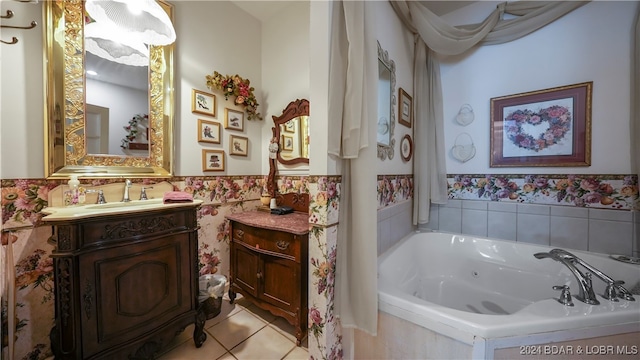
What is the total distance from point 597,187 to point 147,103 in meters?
3.28

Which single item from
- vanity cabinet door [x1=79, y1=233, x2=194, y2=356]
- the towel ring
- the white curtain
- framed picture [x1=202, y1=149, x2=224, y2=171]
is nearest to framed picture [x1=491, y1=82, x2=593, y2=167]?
the towel ring

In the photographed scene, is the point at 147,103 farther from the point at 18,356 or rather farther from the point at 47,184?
the point at 18,356

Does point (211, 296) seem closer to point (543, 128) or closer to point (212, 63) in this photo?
point (212, 63)

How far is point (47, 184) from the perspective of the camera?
Answer: 1215 mm

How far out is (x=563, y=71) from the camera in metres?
1.60

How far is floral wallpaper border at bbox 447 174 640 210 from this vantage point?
4.81 ft

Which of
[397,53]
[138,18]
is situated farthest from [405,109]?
[138,18]

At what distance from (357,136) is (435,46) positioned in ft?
4.42

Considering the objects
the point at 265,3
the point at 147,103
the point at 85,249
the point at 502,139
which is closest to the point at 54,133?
the point at 147,103

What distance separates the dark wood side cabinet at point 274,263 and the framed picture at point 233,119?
89 centimetres

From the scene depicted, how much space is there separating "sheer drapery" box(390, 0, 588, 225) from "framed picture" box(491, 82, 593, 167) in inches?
18.1

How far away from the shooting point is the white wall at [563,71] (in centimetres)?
145

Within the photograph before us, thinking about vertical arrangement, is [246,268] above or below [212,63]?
below

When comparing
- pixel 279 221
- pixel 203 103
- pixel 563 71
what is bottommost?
pixel 279 221
